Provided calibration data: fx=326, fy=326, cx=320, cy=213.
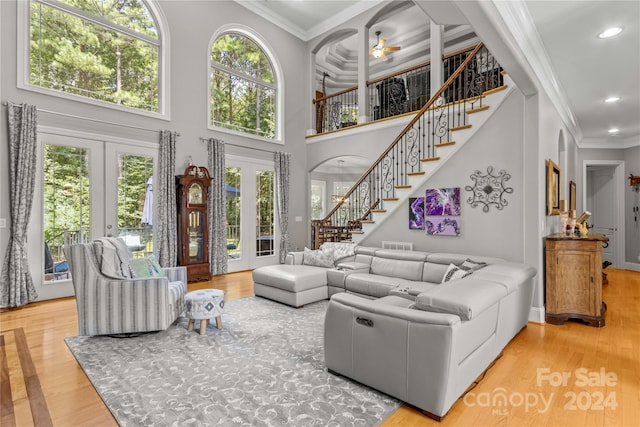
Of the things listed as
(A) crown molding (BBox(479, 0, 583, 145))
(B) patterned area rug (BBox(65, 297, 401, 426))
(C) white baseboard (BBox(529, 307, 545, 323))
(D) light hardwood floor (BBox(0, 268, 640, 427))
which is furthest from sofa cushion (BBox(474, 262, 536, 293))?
(A) crown molding (BBox(479, 0, 583, 145))

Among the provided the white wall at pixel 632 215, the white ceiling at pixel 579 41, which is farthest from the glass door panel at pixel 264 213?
the white wall at pixel 632 215

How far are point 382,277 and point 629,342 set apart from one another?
2562 mm

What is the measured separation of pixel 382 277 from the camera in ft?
14.5

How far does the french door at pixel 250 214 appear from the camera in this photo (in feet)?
23.1

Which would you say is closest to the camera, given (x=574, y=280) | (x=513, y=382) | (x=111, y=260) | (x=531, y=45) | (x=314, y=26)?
(x=513, y=382)

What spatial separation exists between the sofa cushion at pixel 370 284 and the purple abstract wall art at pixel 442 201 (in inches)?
49.5

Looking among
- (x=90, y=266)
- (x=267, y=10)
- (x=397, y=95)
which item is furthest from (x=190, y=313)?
(x=267, y=10)

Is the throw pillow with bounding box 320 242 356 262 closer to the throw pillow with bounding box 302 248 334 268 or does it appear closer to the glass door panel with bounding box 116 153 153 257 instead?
the throw pillow with bounding box 302 248 334 268

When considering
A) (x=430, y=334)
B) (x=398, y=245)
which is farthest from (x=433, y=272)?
(x=430, y=334)

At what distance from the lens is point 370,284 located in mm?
4211

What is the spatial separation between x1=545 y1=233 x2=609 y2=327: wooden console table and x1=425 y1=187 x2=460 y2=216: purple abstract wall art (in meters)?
1.21

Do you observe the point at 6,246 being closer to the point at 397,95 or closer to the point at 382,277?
the point at 382,277

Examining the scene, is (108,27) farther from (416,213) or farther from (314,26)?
(416,213)

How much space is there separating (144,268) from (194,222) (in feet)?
7.66
